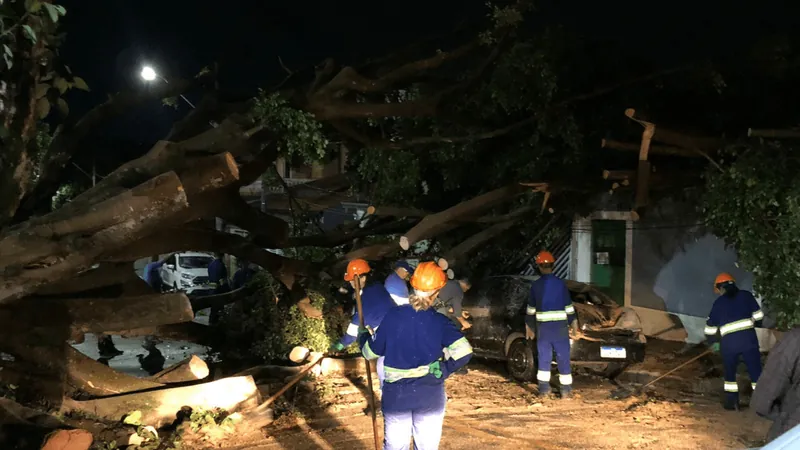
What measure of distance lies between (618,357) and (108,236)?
264 inches

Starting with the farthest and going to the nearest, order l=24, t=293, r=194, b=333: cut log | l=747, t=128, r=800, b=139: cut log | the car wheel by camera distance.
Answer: the car wheel, l=747, t=128, r=800, b=139: cut log, l=24, t=293, r=194, b=333: cut log

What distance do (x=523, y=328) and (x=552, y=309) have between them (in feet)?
4.14

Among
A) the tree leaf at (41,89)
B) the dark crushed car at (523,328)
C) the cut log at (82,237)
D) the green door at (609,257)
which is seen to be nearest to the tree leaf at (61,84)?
the tree leaf at (41,89)

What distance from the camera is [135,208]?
4953 mm

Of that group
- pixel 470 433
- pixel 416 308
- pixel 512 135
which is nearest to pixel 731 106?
pixel 512 135

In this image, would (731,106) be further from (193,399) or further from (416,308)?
(193,399)

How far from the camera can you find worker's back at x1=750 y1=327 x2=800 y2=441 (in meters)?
4.08

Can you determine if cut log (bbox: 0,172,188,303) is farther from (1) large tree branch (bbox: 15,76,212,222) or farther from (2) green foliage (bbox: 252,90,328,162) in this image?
(1) large tree branch (bbox: 15,76,212,222)

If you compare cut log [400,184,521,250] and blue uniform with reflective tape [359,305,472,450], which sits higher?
cut log [400,184,521,250]

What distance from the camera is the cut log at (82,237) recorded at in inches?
193

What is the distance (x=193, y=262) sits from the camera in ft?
70.3

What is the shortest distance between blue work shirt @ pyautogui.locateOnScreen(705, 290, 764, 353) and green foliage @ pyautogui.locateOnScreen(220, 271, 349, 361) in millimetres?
5456

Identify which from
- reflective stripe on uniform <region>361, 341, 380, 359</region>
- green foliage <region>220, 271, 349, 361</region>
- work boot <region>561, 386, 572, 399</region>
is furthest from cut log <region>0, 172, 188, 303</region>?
work boot <region>561, 386, 572, 399</region>

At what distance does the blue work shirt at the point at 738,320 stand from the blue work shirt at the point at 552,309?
5.90 ft
